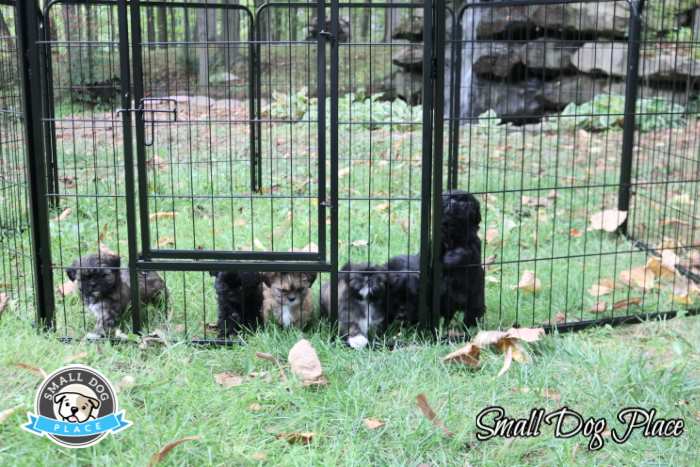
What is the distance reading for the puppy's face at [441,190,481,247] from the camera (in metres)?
5.00

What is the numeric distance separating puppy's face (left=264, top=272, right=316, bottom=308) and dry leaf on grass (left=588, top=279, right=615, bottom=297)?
2.32 m

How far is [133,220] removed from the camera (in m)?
4.84

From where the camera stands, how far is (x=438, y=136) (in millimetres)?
4676

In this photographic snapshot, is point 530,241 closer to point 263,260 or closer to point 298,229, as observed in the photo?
point 298,229

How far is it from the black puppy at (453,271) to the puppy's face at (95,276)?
73.8 inches

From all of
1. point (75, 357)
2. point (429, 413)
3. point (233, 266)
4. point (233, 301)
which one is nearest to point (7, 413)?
point (75, 357)

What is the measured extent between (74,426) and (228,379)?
0.99 metres

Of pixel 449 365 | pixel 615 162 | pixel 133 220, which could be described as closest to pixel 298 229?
pixel 133 220

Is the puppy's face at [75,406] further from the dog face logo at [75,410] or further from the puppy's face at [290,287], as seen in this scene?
the puppy's face at [290,287]

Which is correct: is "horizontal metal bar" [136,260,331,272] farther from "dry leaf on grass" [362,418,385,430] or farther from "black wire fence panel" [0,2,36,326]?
"dry leaf on grass" [362,418,385,430]

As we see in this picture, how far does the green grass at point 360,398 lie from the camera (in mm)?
3445

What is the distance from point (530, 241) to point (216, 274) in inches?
136

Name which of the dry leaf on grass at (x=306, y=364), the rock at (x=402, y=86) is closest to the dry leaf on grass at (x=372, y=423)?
the dry leaf on grass at (x=306, y=364)

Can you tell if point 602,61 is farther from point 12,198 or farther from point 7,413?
point 7,413
